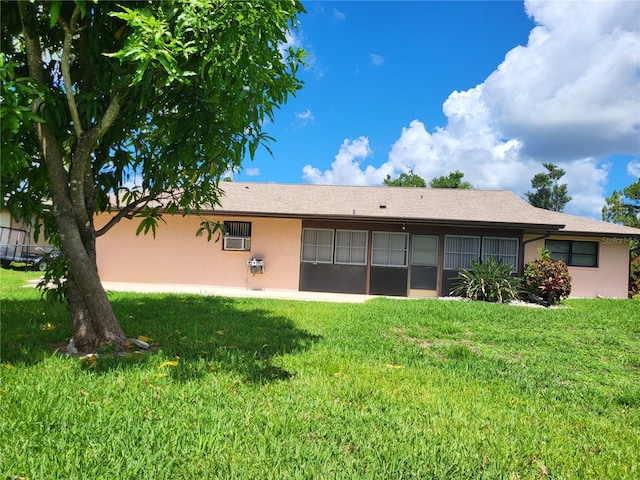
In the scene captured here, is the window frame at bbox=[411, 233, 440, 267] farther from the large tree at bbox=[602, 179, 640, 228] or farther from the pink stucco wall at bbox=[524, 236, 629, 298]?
the large tree at bbox=[602, 179, 640, 228]

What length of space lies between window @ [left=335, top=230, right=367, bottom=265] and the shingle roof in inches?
33.4

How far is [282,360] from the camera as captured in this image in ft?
16.3

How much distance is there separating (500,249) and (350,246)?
17.3 feet

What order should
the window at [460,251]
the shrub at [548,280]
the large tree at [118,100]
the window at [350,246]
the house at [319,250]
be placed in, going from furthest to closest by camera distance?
the window at [350,246], the window at [460,251], the house at [319,250], the shrub at [548,280], the large tree at [118,100]

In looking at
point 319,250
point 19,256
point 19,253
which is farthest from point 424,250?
point 19,253

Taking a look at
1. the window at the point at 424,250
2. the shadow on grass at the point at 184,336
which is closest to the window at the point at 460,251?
the window at the point at 424,250

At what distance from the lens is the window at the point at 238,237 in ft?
48.1

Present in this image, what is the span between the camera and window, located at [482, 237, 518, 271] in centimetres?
1459

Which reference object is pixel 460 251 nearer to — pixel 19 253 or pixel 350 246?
pixel 350 246

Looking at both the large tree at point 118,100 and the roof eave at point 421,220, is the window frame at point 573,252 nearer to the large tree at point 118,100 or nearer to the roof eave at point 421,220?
the roof eave at point 421,220

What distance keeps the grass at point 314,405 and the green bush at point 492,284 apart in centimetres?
562

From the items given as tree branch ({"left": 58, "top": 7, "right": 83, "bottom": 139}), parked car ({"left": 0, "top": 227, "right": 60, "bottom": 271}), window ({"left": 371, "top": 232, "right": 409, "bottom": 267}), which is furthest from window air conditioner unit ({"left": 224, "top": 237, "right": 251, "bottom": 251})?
tree branch ({"left": 58, "top": 7, "right": 83, "bottom": 139})

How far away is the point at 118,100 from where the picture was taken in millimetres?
4457

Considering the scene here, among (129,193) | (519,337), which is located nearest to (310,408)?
(129,193)
